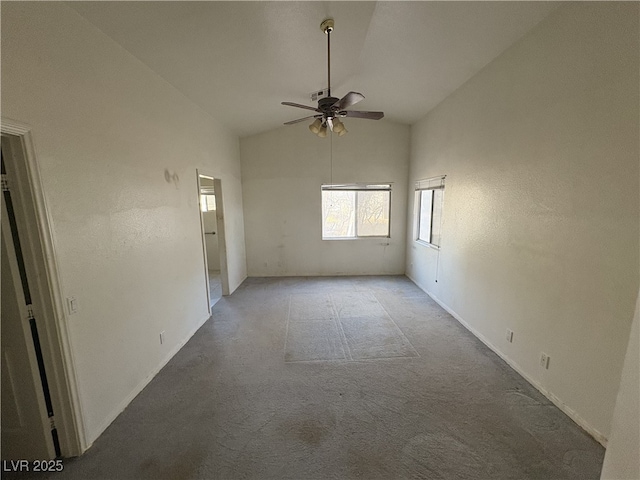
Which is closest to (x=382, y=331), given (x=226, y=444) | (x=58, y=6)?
(x=226, y=444)

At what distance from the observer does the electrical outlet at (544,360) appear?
2.19 metres

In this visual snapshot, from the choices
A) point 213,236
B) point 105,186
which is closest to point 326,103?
point 105,186

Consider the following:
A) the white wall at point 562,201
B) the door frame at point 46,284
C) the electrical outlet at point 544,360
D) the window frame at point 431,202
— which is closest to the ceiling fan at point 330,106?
the white wall at point 562,201

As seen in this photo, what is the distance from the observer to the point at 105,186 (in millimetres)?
1965

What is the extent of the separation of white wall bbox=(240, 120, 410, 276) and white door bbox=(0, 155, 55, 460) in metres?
4.10

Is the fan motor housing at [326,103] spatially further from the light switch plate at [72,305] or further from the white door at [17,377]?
the light switch plate at [72,305]

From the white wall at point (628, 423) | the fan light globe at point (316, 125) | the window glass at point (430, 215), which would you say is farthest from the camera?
the window glass at point (430, 215)

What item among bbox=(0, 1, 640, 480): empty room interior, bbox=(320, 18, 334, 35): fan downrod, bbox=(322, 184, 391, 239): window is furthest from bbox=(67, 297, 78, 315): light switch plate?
Result: bbox=(322, 184, 391, 239): window

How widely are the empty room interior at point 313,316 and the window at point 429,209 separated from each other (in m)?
0.53

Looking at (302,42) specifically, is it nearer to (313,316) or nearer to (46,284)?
(46,284)

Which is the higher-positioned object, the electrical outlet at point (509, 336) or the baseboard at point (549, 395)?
the electrical outlet at point (509, 336)

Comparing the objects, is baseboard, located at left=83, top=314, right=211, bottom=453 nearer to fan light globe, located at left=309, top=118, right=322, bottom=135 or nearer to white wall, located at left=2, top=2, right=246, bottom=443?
white wall, located at left=2, top=2, right=246, bottom=443

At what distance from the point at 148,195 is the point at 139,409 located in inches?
70.7

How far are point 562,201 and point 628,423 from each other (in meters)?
1.85
